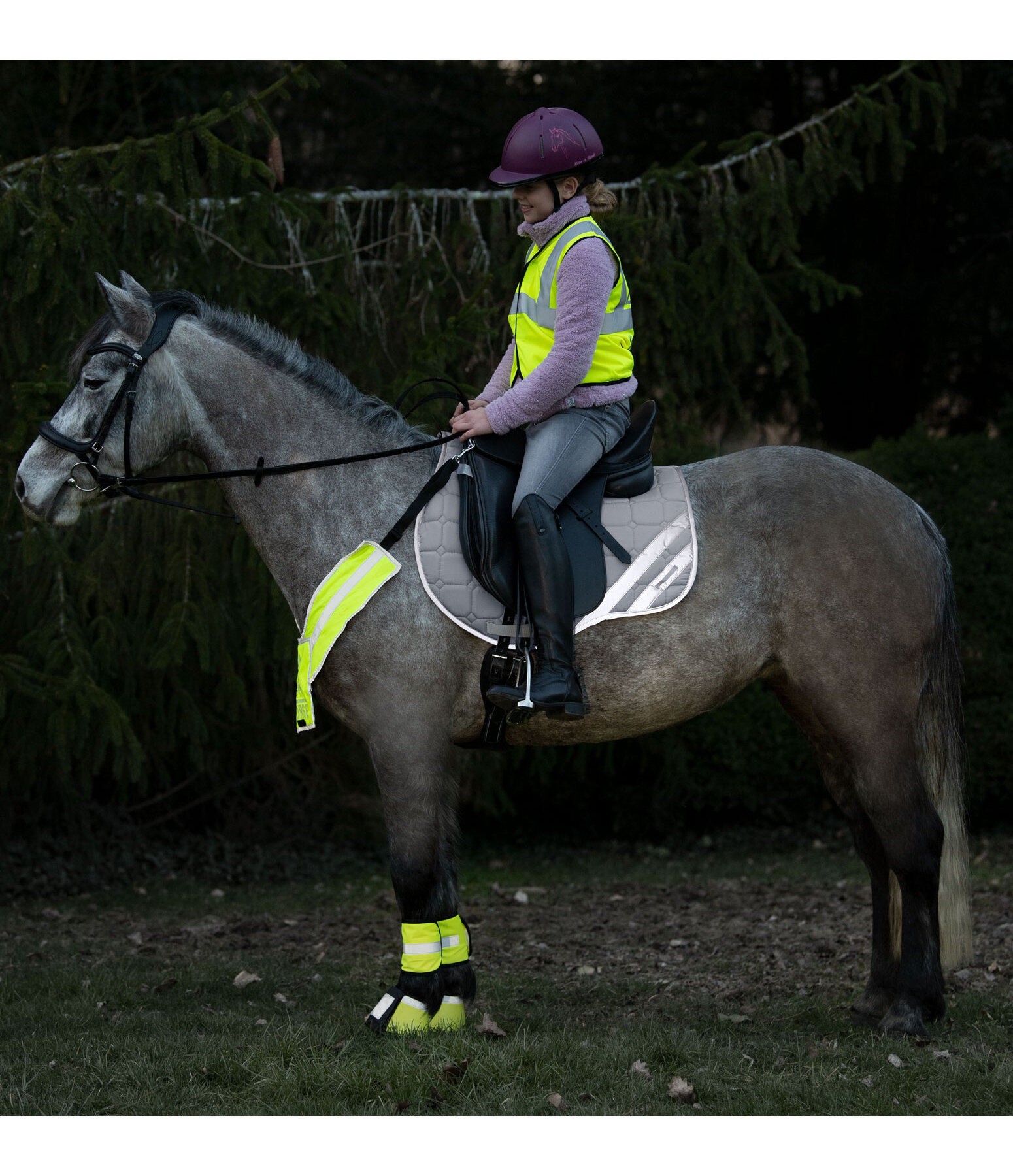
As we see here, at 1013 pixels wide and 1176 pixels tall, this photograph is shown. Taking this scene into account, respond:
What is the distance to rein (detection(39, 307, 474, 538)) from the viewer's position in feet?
13.7

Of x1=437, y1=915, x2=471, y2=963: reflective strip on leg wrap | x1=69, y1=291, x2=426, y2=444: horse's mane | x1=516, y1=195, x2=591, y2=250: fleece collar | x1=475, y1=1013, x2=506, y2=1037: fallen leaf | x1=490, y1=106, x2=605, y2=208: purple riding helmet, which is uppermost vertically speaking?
x1=490, y1=106, x2=605, y2=208: purple riding helmet

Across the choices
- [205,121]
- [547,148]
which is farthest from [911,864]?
[205,121]

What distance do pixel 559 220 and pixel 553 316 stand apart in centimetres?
34

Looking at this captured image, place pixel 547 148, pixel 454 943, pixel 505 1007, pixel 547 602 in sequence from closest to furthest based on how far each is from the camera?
1. pixel 547 602
2. pixel 547 148
3. pixel 454 943
4. pixel 505 1007

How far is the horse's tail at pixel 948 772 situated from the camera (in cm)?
458

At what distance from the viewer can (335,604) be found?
421cm

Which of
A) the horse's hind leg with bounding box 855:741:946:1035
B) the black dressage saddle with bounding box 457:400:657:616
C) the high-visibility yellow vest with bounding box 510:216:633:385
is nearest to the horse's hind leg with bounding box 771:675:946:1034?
the horse's hind leg with bounding box 855:741:946:1035

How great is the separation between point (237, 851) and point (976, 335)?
7721 millimetres

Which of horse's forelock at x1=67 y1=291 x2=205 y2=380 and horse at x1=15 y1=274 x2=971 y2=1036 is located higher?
horse's forelock at x1=67 y1=291 x2=205 y2=380

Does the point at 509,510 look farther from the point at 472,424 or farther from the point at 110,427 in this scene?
the point at 110,427

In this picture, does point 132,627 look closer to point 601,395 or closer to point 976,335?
point 601,395

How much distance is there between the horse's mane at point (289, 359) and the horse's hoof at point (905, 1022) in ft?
9.01

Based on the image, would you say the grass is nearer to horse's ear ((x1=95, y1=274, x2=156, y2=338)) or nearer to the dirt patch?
the dirt patch

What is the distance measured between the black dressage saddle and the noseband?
3.85 feet
